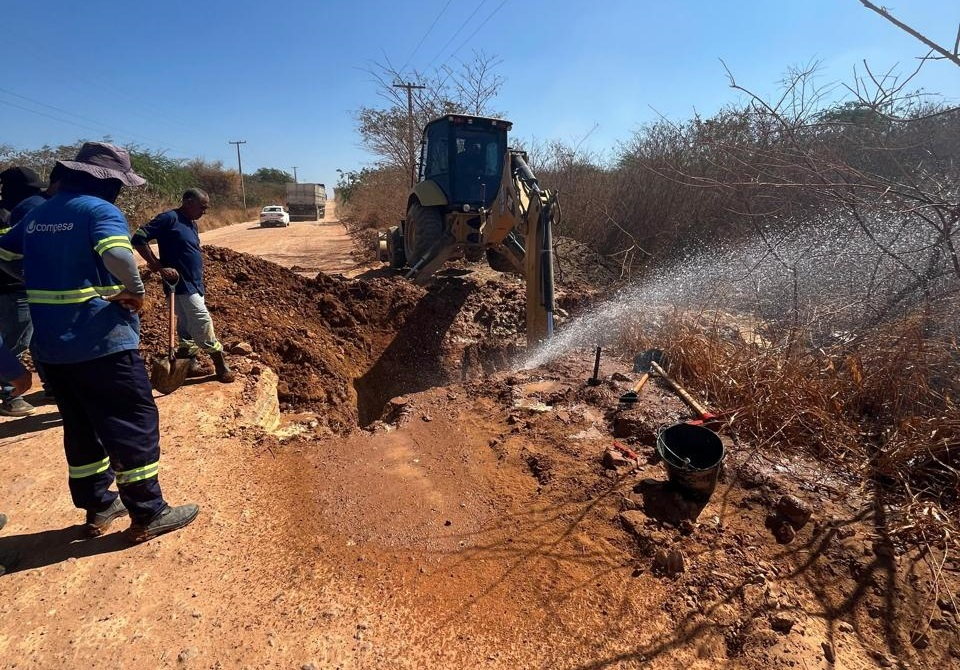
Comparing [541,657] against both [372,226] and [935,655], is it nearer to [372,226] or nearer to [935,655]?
[935,655]

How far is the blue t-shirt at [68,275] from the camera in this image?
7.80ft

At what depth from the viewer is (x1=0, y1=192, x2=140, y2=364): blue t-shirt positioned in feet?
7.80

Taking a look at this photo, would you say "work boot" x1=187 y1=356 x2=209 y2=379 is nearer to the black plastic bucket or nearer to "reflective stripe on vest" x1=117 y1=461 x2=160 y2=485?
"reflective stripe on vest" x1=117 y1=461 x2=160 y2=485

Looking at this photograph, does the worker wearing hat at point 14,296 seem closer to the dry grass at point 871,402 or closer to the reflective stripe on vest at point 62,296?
the reflective stripe on vest at point 62,296

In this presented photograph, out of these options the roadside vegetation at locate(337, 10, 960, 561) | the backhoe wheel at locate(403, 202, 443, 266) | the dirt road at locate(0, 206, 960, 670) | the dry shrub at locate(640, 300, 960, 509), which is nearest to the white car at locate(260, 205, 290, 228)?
the backhoe wheel at locate(403, 202, 443, 266)

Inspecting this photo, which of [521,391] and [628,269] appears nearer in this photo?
[521,391]

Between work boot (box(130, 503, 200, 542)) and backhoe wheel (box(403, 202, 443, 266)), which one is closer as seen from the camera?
work boot (box(130, 503, 200, 542))

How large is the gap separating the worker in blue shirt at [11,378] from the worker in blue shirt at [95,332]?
285mm

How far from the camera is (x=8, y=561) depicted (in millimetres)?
2473

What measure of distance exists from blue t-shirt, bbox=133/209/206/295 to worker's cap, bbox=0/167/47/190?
0.79 metres

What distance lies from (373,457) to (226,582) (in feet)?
4.65

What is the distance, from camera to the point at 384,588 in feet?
7.84

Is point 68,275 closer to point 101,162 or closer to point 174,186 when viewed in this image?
point 101,162

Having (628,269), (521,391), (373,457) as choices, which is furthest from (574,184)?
(373,457)
